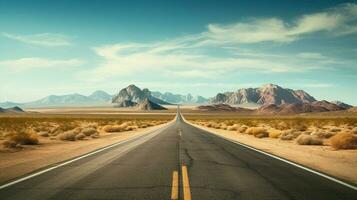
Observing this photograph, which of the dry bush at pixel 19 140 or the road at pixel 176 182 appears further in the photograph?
the dry bush at pixel 19 140

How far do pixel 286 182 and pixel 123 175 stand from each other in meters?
4.17

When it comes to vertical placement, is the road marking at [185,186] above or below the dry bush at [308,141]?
above

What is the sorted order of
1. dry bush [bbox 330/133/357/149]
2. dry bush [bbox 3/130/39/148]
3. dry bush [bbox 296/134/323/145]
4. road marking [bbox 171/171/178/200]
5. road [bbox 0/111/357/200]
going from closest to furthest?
road marking [bbox 171/171/178/200] → road [bbox 0/111/357/200] → dry bush [bbox 330/133/357/149] → dry bush [bbox 3/130/39/148] → dry bush [bbox 296/134/323/145]

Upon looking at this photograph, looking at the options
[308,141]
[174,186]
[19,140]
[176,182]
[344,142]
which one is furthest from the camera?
[308,141]

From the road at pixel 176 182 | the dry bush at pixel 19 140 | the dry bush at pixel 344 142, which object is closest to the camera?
the road at pixel 176 182

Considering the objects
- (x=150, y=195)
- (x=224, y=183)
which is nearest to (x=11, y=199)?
(x=150, y=195)

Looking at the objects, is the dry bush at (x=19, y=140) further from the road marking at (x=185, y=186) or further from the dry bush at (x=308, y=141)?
the dry bush at (x=308, y=141)

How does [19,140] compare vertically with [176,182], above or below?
below

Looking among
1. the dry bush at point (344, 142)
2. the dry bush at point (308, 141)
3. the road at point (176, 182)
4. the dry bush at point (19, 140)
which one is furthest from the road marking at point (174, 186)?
the dry bush at point (308, 141)

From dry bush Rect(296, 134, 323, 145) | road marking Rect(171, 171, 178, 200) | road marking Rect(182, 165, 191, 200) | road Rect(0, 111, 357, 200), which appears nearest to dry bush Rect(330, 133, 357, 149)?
dry bush Rect(296, 134, 323, 145)

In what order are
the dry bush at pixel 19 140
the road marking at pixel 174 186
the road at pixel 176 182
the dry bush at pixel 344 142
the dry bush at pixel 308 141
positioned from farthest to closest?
1. the dry bush at pixel 308 141
2. the dry bush at pixel 19 140
3. the dry bush at pixel 344 142
4. the road at pixel 176 182
5. the road marking at pixel 174 186

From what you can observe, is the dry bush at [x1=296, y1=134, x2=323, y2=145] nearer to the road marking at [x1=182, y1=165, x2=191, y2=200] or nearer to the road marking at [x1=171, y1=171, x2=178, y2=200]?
the road marking at [x1=182, y1=165, x2=191, y2=200]

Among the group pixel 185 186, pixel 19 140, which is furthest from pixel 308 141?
pixel 19 140

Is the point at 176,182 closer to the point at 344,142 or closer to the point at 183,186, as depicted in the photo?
the point at 183,186
